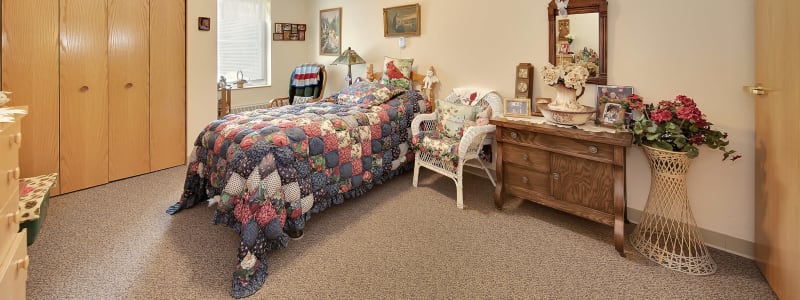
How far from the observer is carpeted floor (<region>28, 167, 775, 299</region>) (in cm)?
Answer: 193

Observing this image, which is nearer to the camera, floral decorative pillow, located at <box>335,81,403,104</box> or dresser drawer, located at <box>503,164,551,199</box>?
dresser drawer, located at <box>503,164,551,199</box>

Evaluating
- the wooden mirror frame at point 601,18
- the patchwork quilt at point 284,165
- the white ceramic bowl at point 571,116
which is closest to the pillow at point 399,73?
the patchwork quilt at point 284,165

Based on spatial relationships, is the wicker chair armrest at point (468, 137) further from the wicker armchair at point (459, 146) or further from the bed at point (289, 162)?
the bed at point (289, 162)

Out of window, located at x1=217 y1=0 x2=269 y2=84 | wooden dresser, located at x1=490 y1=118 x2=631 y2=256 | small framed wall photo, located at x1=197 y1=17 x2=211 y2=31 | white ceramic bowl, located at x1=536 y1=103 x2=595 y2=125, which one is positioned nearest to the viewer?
wooden dresser, located at x1=490 y1=118 x2=631 y2=256

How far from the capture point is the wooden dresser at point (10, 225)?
3.89ft

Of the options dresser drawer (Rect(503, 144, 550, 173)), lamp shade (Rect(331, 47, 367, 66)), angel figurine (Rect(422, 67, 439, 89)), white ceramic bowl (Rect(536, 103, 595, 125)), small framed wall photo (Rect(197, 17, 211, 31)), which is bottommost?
dresser drawer (Rect(503, 144, 550, 173))

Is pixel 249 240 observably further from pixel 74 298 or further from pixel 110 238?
pixel 110 238

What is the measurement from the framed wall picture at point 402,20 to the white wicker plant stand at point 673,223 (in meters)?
2.53

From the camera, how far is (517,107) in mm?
2947

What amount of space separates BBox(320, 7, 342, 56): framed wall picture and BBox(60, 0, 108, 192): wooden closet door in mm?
2371

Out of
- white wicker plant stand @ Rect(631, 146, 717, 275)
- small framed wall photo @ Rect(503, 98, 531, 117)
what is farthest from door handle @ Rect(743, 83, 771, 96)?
small framed wall photo @ Rect(503, 98, 531, 117)

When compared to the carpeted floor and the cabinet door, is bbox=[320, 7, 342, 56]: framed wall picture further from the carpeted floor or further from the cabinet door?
the cabinet door

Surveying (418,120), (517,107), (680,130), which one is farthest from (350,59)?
(680,130)

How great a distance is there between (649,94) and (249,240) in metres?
2.63
